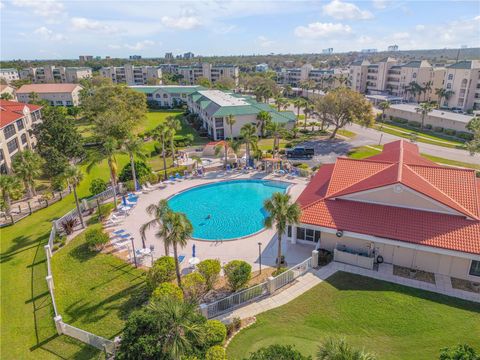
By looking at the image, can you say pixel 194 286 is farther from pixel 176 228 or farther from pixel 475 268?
pixel 475 268

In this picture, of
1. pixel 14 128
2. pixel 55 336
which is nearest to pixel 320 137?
pixel 14 128

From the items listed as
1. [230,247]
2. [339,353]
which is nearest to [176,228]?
[230,247]

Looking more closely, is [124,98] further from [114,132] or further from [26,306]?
[26,306]

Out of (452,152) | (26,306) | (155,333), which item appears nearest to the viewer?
(155,333)

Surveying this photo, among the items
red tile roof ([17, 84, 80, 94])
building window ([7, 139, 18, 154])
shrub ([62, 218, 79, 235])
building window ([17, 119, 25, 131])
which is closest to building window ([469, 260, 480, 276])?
shrub ([62, 218, 79, 235])

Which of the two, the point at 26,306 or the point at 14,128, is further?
the point at 14,128

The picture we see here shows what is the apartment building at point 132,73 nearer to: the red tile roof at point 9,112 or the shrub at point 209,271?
the red tile roof at point 9,112

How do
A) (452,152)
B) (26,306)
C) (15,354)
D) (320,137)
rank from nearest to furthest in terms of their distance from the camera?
1. (15,354)
2. (26,306)
3. (452,152)
4. (320,137)
